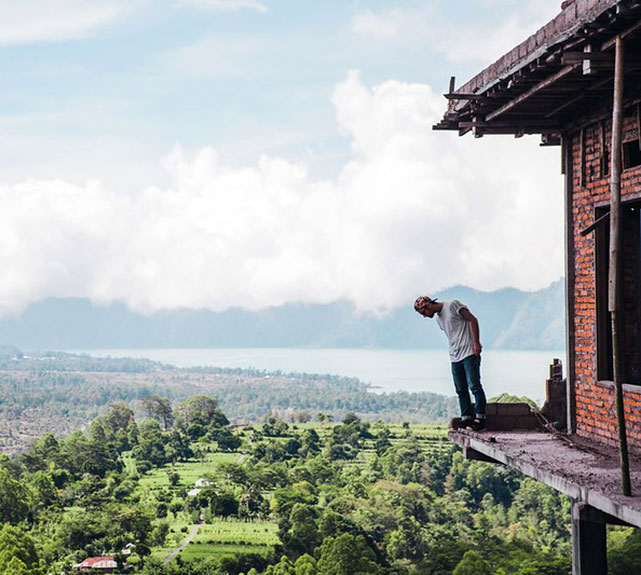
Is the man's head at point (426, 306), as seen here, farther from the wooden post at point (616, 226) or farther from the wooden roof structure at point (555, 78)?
the wooden post at point (616, 226)

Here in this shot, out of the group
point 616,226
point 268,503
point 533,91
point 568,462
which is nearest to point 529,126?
point 533,91

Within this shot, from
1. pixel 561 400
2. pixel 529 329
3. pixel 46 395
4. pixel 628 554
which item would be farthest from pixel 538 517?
pixel 529 329

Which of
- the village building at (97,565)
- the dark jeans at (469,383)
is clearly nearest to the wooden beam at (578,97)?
the dark jeans at (469,383)

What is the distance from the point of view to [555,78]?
216 inches

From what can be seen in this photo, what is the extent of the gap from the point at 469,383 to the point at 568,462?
1290 millimetres

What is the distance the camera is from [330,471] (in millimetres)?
73812

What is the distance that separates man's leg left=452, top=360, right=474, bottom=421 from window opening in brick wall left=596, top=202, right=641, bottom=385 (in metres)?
1.01

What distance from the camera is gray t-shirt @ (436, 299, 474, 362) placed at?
6.78m

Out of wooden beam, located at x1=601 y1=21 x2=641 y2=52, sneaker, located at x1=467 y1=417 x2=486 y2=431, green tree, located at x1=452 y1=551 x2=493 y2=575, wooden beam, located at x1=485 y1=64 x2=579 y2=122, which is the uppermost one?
wooden beam, located at x1=485 y1=64 x2=579 y2=122

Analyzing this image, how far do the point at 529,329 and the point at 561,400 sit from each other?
555ft

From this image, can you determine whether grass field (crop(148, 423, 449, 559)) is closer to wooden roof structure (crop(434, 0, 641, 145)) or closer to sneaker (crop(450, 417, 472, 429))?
sneaker (crop(450, 417, 472, 429))

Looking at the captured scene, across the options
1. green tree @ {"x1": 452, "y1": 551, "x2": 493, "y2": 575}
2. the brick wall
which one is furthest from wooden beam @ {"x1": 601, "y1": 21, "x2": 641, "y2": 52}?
green tree @ {"x1": 452, "y1": 551, "x2": 493, "y2": 575}

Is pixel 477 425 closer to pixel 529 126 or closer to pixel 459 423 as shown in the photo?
pixel 459 423

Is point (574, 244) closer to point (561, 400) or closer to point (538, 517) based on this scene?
point (561, 400)
